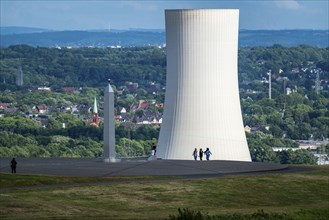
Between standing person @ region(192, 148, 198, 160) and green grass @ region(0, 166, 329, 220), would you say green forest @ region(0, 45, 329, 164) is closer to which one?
standing person @ region(192, 148, 198, 160)

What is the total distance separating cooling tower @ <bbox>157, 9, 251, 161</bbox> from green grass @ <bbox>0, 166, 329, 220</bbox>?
5.54 metres

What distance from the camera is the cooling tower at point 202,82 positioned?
45.7m

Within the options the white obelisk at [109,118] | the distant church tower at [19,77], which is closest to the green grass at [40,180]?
the white obelisk at [109,118]

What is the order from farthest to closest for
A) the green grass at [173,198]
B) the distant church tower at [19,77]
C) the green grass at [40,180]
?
1. the distant church tower at [19,77]
2. the green grass at [40,180]
3. the green grass at [173,198]

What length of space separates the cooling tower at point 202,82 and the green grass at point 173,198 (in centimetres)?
554

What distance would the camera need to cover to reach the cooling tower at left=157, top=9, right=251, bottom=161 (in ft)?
150

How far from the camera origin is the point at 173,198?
3578cm

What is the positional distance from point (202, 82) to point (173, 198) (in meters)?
10.5

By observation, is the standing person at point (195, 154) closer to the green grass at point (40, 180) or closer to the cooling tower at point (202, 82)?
the cooling tower at point (202, 82)

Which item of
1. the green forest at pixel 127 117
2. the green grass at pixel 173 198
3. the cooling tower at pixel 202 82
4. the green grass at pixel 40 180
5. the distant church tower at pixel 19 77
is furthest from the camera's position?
the distant church tower at pixel 19 77

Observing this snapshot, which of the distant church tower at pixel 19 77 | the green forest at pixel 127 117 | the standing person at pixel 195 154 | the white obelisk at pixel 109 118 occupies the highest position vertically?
the distant church tower at pixel 19 77

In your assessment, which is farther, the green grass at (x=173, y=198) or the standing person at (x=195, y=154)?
the standing person at (x=195, y=154)

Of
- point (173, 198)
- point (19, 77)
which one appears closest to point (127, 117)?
point (19, 77)

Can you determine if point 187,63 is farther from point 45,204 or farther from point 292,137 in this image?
point 292,137
